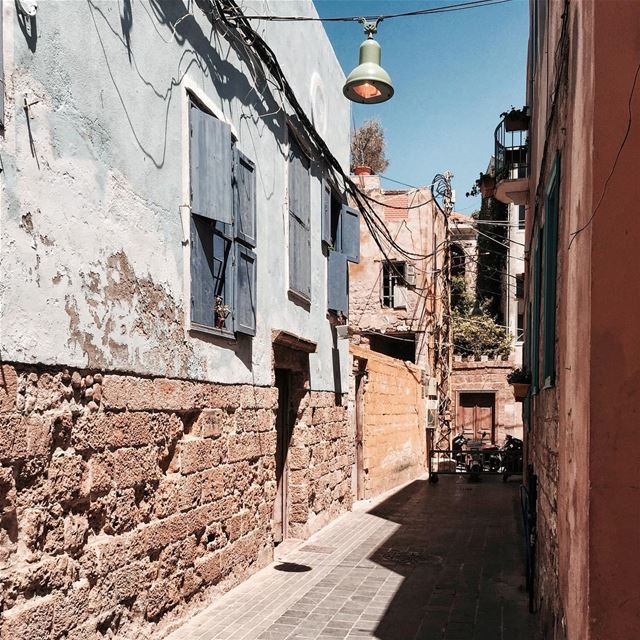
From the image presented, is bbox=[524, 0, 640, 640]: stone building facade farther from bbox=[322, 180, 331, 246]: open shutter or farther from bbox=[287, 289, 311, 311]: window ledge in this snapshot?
bbox=[322, 180, 331, 246]: open shutter

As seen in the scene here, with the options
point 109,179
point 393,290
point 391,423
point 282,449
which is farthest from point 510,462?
point 109,179

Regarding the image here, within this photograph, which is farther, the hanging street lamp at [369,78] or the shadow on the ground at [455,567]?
the hanging street lamp at [369,78]

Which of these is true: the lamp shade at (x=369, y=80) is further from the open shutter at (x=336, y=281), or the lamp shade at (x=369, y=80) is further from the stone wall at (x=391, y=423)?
the stone wall at (x=391, y=423)

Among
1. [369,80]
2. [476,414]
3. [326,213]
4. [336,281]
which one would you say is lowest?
[476,414]

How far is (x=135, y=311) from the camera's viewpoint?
5.72 meters

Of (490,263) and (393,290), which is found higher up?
(490,263)

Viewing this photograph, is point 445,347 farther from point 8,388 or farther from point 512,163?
point 8,388

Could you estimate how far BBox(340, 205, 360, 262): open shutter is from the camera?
12.5m

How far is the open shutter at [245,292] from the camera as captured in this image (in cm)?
763

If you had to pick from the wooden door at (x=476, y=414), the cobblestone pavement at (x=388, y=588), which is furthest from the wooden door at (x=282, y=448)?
the wooden door at (x=476, y=414)

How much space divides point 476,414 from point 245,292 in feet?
72.7

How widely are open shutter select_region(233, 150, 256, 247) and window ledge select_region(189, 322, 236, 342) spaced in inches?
38.6

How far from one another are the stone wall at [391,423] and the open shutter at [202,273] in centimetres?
721

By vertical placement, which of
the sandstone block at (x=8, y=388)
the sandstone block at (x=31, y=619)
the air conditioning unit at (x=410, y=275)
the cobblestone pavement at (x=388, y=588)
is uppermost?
the air conditioning unit at (x=410, y=275)
